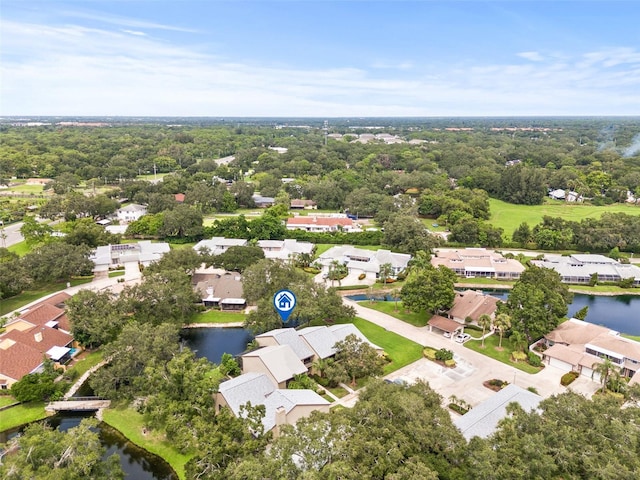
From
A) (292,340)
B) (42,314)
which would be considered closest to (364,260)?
(292,340)

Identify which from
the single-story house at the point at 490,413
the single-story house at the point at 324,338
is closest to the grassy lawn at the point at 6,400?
the single-story house at the point at 324,338

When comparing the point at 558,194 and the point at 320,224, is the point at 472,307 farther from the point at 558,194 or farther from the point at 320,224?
the point at 558,194

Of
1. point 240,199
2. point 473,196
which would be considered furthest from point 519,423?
point 240,199

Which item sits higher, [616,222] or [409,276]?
[616,222]

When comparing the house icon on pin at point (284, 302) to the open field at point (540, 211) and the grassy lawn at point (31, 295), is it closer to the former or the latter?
the grassy lawn at point (31, 295)

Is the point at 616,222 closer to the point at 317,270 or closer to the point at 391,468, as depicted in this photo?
the point at 317,270

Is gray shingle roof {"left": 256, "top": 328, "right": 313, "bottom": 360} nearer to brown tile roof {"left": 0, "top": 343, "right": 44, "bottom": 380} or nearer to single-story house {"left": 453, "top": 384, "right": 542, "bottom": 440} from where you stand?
single-story house {"left": 453, "top": 384, "right": 542, "bottom": 440}

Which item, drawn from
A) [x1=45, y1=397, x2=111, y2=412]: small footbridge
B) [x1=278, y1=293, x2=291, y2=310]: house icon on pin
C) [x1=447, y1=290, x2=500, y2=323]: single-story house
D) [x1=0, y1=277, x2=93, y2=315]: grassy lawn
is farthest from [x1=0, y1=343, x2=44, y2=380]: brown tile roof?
[x1=447, y1=290, x2=500, y2=323]: single-story house
